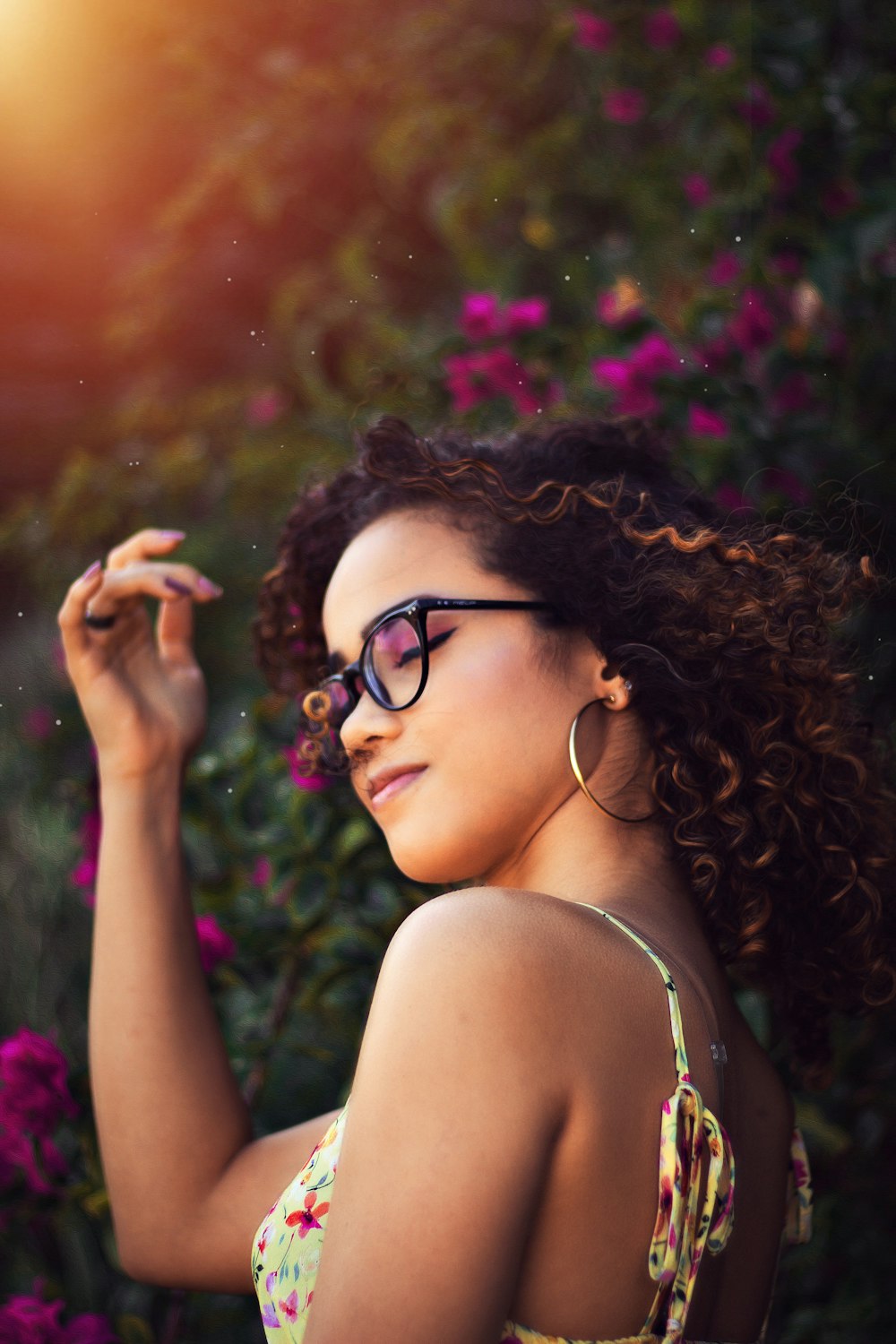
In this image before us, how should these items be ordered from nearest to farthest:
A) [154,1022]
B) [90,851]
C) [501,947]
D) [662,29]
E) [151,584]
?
[501,947] < [154,1022] < [151,584] < [90,851] < [662,29]

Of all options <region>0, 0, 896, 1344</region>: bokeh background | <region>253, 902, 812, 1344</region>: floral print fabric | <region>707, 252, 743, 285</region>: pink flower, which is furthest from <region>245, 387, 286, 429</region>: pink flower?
<region>253, 902, 812, 1344</region>: floral print fabric

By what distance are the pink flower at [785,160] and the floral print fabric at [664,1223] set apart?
6.39 ft

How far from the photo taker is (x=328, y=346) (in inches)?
140

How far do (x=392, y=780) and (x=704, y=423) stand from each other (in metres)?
1.08

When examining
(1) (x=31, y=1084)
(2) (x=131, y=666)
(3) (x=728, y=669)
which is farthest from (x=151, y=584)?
(3) (x=728, y=669)

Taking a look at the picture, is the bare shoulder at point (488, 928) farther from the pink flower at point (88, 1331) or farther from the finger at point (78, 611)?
the pink flower at point (88, 1331)

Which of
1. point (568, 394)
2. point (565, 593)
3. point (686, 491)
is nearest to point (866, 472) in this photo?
point (568, 394)

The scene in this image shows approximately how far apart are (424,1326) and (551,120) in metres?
3.34

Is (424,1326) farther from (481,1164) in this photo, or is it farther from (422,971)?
(422,971)

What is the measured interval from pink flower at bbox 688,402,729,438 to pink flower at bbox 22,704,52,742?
141cm

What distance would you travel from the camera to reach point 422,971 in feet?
3.28

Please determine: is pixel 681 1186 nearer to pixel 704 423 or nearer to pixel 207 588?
pixel 207 588

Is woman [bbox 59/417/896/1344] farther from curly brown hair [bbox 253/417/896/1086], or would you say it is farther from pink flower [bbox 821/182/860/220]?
pink flower [bbox 821/182/860/220]

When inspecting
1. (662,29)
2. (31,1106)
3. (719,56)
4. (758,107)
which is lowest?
(31,1106)
